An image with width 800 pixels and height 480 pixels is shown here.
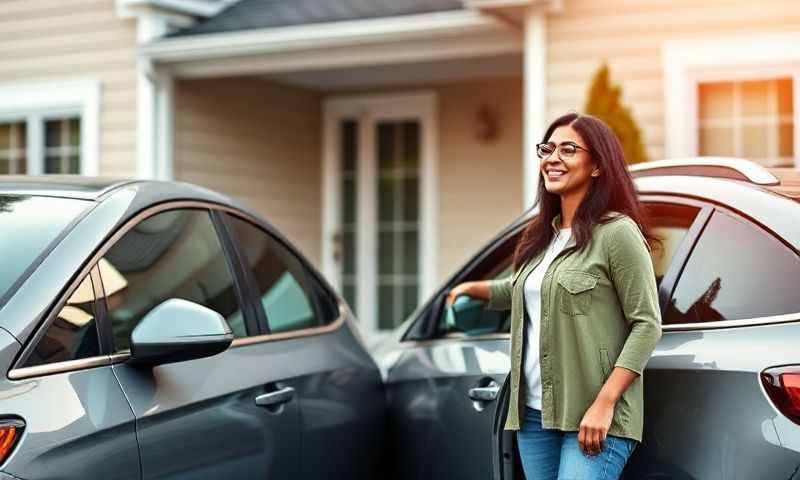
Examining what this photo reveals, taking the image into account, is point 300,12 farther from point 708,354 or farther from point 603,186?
point 708,354

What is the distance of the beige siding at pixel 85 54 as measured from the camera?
12086 millimetres

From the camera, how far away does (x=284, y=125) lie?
13141 mm

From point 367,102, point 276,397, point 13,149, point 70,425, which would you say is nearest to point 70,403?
point 70,425

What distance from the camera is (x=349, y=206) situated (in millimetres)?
13250

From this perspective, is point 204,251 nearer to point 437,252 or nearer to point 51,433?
point 51,433

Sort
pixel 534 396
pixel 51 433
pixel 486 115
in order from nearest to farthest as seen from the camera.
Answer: pixel 51 433 → pixel 534 396 → pixel 486 115

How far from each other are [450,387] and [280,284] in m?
0.85

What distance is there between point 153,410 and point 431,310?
1.65 m

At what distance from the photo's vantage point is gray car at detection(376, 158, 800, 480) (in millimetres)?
3355

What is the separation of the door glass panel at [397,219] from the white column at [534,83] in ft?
9.77

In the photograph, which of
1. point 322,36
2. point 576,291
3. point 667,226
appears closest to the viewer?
point 576,291

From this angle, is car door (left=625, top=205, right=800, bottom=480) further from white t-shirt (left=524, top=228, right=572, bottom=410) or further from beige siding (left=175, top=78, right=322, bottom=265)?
beige siding (left=175, top=78, right=322, bottom=265)

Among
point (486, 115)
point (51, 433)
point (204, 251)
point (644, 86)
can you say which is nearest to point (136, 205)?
point (204, 251)

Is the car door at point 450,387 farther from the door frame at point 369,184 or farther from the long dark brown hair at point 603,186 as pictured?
the door frame at point 369,184
